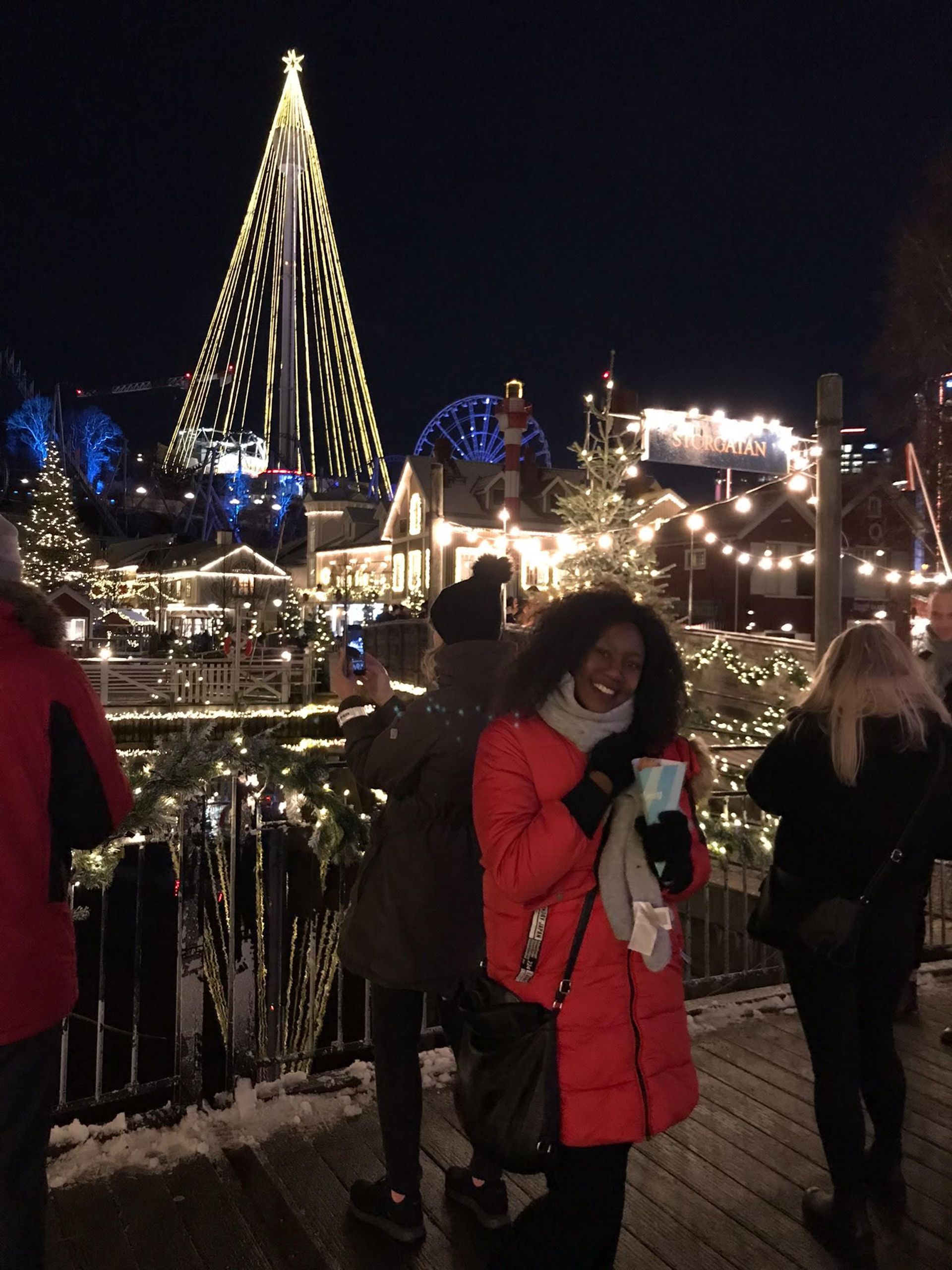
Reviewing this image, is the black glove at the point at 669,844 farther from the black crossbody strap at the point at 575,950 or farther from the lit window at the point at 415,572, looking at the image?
the lit window at the point at 415,572

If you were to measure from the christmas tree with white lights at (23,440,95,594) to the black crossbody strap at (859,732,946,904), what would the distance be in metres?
36.9

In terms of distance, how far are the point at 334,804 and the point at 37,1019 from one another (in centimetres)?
195

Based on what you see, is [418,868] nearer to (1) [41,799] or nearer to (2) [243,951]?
(1) [41,799]

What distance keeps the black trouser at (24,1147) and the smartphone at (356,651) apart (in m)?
1.30

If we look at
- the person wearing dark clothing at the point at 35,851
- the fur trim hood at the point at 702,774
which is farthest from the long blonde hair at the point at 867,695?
the person wearing dark clothing at the point at 35,851

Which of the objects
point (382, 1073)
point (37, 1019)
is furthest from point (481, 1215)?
point (37, 1019)

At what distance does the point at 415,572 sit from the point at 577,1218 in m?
34.4

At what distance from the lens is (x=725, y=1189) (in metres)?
2.98

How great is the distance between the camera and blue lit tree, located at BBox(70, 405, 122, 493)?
76750 millimetres

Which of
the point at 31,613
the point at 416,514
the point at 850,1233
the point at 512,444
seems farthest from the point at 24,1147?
the point at 416,514

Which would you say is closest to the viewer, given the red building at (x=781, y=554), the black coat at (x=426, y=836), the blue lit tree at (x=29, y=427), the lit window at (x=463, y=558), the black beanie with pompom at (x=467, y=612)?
the black coat at (x=426, y=836)

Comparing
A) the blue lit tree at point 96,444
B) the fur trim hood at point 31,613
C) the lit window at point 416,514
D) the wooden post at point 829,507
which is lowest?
the fur trim hood at point 31,613

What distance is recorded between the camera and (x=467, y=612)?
2539 mm

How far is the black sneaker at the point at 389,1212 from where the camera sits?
8.63 ft
